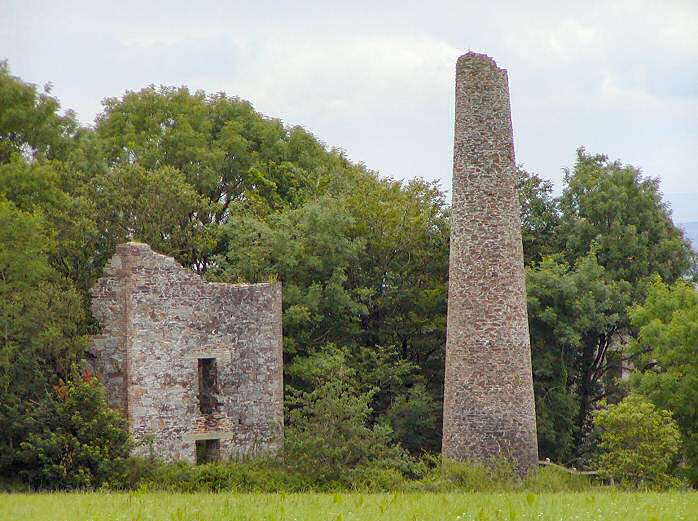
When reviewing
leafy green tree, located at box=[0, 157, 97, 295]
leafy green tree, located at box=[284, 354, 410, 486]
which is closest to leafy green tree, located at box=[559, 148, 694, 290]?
leafy green tree, located at box=[284, 354, 410, 486]

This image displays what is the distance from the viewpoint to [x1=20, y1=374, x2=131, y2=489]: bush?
2412 cm

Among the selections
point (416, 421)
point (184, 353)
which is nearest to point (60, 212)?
point (184, 353)

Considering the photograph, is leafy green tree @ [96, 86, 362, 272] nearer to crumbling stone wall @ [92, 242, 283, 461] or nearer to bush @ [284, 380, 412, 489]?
crumbling stone wall @ [92, 242, 283, 461]

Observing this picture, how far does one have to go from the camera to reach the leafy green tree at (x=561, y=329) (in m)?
32.4

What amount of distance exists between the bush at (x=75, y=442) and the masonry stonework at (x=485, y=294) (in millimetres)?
8018

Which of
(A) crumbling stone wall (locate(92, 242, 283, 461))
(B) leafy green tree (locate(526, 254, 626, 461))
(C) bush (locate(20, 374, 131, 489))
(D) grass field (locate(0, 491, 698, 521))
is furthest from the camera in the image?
(B) leafy green tree (locate(526, 254, 626, 461))

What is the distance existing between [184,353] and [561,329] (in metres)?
10.8

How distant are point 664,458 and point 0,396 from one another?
1411cm

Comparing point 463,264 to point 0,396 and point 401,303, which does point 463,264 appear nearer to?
point 401,303

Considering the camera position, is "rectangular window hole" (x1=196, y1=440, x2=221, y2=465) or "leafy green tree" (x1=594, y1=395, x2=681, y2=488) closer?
"rectangular window hole" (x1=196, y1=440, x2=221, y2=465)

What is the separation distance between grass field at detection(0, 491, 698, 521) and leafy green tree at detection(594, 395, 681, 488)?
8.29 m

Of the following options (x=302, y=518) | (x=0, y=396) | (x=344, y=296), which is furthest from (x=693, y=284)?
(x=302, y=518)

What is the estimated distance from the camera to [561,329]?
32.4m

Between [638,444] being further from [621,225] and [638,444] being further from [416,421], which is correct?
[621,225]
